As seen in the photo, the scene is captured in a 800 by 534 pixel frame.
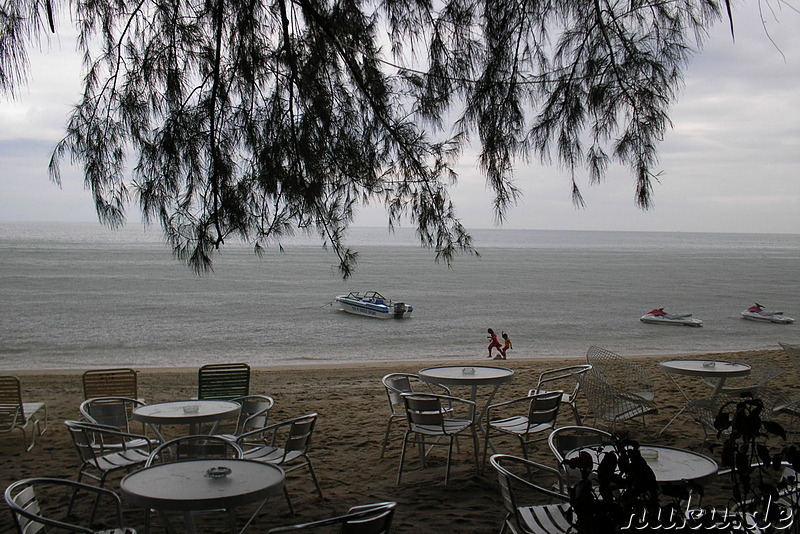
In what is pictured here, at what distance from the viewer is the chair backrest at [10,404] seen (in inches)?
260

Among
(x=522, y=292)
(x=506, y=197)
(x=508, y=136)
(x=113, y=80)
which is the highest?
(x=113, y=80)

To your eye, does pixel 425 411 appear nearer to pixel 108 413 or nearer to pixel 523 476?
pixel 523 476

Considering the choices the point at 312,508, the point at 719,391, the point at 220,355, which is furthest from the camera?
the point at 220,355

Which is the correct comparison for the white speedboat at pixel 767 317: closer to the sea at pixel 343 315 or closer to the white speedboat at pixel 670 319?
the sea at pixel 343 315

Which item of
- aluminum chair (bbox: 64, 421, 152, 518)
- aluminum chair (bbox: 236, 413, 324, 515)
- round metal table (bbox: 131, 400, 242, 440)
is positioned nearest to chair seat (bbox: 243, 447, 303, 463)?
aluminum chair (bbox: 236, 413, 324, 515)

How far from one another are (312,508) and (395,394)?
5.19ft

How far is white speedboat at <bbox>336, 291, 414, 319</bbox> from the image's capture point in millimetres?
33656

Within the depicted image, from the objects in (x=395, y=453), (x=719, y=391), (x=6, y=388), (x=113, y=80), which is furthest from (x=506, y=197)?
(x=6, y=388)

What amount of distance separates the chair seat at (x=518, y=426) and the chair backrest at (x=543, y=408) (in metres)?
0.09

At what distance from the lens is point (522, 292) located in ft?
152

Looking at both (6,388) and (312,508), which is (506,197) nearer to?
(312,508)

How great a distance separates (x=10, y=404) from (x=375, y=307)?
28.3 meters

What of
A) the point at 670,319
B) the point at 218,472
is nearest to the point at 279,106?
the point at 218,472

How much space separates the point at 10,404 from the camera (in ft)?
22.4
